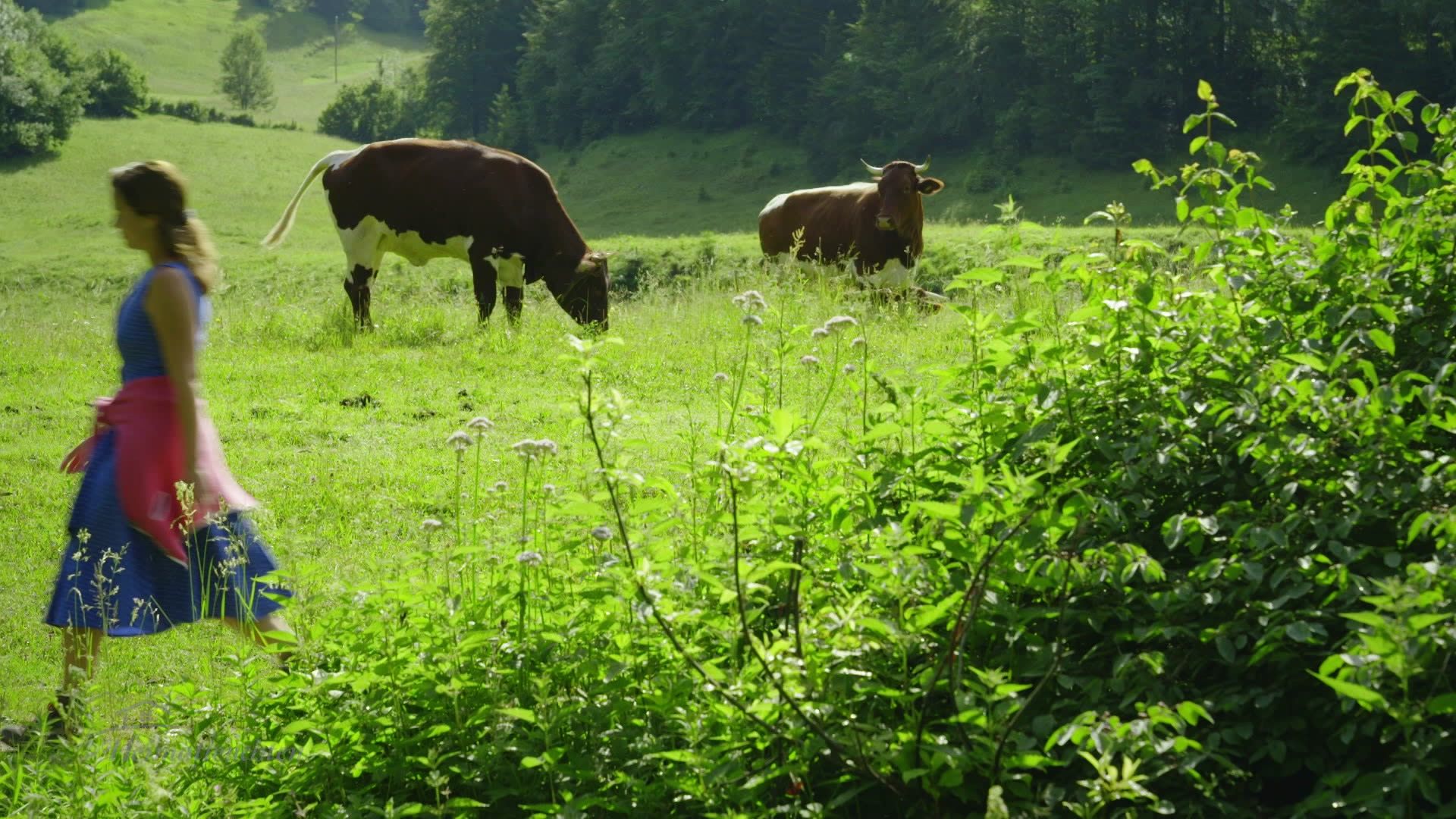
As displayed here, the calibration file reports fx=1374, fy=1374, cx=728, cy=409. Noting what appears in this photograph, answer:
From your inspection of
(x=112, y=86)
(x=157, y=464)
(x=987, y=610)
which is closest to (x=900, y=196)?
(x=157, y=464)

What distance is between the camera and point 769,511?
3.64 meters

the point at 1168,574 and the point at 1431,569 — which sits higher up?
the point at 1431,569

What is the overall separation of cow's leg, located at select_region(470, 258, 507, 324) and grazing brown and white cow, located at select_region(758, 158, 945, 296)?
10.9 feet

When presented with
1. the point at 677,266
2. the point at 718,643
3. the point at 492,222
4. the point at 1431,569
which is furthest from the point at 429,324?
the point at 677,266

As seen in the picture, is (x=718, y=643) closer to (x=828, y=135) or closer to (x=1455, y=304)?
(x=1455, y=304)

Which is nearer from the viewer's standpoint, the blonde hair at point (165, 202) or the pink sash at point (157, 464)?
the pink sash at point (157, 464)

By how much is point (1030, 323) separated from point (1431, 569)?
4.02ft

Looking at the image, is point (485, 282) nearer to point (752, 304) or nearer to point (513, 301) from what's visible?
point (513, 301)

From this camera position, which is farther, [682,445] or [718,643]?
[682,445]

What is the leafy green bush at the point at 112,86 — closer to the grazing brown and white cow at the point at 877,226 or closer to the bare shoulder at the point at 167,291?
the grazing brown and white cow at the point at 877,226

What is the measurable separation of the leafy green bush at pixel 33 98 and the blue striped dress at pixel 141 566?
64109 mm

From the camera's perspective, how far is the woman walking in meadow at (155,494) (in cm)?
484

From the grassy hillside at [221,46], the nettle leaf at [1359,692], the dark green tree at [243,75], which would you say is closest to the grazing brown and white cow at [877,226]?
the nettle leaf at [1359,692]

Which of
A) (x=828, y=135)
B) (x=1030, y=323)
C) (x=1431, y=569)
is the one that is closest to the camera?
(x=1431, y=569)
